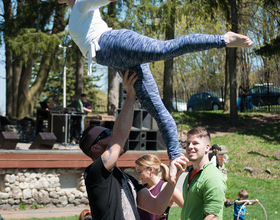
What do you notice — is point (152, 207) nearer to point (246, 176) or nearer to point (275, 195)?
point (275, 195)

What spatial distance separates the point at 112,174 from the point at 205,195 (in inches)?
34.1

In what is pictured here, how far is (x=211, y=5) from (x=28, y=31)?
7.47 m

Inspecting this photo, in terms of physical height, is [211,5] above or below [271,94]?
above

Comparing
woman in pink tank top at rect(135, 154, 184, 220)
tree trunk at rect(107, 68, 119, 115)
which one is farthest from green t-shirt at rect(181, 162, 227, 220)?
tree trunk at rect(107, 68, 119, 115)

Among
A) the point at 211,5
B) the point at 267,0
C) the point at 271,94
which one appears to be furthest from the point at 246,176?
the point at 271,94

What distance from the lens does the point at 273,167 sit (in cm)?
980

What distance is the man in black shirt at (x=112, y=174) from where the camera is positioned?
181 cm

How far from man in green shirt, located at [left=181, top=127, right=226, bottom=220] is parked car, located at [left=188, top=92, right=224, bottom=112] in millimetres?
17842

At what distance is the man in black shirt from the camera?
1.81m

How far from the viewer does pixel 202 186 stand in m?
2.46

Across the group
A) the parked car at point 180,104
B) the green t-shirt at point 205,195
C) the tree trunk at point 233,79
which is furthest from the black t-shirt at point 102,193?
the parked car at point 180,104

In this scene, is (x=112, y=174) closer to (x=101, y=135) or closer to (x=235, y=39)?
(x=101, y=135)

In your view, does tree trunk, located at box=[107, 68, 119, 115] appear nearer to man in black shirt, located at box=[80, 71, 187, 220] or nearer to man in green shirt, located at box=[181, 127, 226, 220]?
man in green shirt, located at box=[181, 127, 226, 220]

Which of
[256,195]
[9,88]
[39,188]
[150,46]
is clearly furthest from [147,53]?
[9,88]
